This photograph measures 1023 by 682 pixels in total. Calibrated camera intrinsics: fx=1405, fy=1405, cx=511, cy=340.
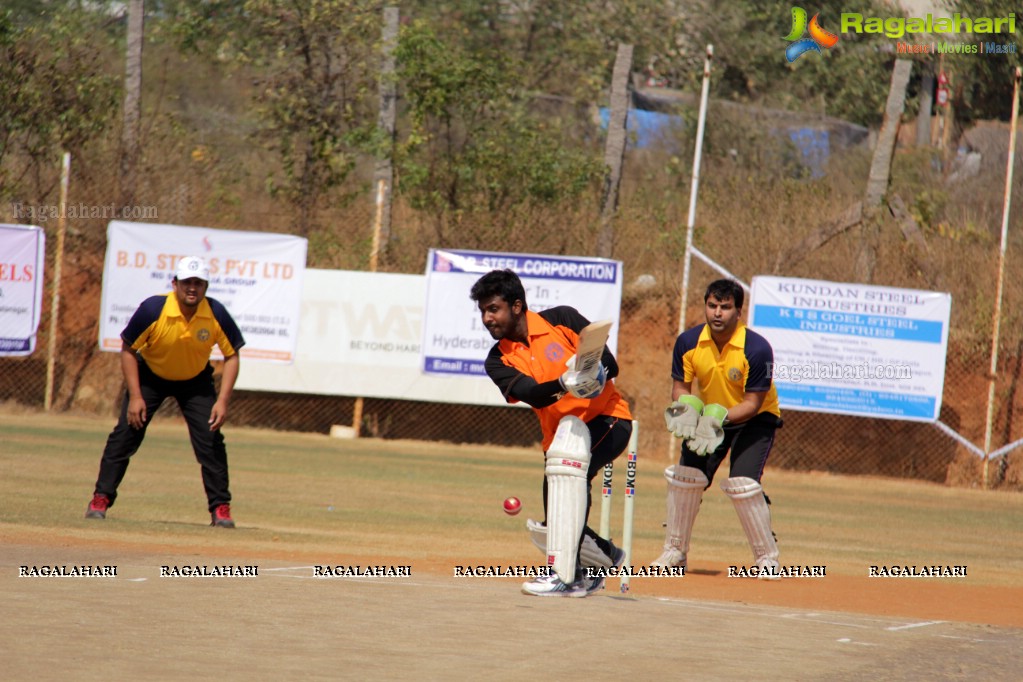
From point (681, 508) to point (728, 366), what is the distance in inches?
39.2

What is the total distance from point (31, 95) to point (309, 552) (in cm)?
1596

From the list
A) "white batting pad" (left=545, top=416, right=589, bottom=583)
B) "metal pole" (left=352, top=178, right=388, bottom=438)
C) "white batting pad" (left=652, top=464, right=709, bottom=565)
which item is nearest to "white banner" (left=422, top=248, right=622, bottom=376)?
"metal pole" (left=352, top=178, right=388, bottom=438)

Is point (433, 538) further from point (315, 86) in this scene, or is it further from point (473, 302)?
point (315, 86)

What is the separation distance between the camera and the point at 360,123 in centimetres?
2531

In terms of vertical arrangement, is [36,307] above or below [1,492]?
above

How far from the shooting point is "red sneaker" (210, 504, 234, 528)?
10477 mm

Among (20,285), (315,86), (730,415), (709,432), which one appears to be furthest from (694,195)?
(709,432)

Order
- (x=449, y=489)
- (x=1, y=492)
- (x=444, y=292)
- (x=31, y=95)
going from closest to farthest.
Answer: (x=1, y=492) < (x=449, y=489) < (x=444, y=292) < (x=31, y=95)

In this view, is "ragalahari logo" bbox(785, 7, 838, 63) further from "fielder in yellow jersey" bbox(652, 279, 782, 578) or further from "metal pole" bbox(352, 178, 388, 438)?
"fielder in yellow jersey" bbox(652, 279, 782, 578)

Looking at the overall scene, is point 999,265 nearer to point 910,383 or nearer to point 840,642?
point 910,383

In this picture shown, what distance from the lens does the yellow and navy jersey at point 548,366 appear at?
23.8ft

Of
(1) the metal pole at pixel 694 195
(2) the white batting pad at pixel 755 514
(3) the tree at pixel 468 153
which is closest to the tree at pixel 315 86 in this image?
(3) the tree at pixel 468 153

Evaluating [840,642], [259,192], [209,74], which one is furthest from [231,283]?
[209,74]

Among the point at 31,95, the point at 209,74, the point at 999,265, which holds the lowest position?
the point at 999,265
